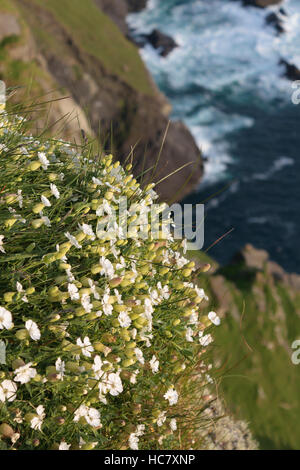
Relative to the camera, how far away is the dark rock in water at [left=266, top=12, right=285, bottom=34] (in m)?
44.2

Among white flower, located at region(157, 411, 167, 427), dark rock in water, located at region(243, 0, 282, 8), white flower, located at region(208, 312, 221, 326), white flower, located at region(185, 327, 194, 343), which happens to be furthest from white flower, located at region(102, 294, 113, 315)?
dark rock in water, located at region(243, 0, 282, 8)

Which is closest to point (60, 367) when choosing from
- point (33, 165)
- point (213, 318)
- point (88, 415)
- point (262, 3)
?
point (88, 415)

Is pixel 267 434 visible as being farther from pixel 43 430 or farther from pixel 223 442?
pixel 43 430

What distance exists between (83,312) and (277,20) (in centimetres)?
4744

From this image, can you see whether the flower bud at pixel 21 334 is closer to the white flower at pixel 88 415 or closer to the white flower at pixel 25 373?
the white flower at pixel 25 373

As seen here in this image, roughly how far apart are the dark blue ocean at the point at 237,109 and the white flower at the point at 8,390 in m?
20.5

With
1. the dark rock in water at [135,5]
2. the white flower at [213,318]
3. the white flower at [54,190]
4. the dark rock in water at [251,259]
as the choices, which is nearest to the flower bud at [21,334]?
the white flower at [54,190]

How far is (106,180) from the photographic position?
4477mm

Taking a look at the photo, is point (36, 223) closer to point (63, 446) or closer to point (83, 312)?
point (83, 312)

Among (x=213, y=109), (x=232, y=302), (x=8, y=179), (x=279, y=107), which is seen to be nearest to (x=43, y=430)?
(x=8, y=179)

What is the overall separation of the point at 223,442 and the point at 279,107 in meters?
33.6

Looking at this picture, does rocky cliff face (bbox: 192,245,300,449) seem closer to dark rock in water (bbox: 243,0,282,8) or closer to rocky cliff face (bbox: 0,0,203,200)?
rocky cliff face (bbox: 0,0,203,200)

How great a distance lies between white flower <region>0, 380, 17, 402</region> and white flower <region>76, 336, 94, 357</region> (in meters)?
0.50

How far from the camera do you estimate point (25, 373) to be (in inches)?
129
